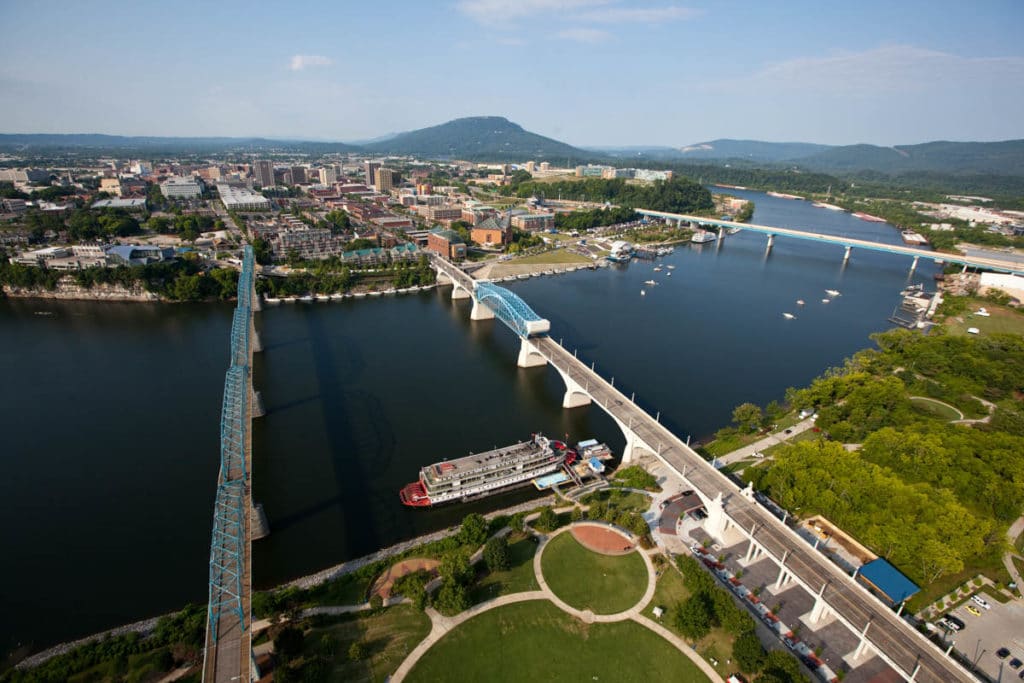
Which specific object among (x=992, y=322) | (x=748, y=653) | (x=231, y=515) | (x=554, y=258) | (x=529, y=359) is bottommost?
(x=554, y=258)

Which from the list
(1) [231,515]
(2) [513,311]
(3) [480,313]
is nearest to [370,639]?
(1) [231,515]

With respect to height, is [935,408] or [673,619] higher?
[673,619]

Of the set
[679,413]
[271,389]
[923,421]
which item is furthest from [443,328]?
[923,421]

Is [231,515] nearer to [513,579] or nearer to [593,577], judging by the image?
[513,579]

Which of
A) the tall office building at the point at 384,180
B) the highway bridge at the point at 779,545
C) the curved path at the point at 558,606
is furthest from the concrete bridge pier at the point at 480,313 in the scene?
the tall office building at the point at 384,180

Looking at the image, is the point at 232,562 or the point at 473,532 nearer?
the point at 232,562

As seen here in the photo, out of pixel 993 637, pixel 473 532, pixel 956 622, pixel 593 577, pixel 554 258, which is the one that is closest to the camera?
pixel 993 637
